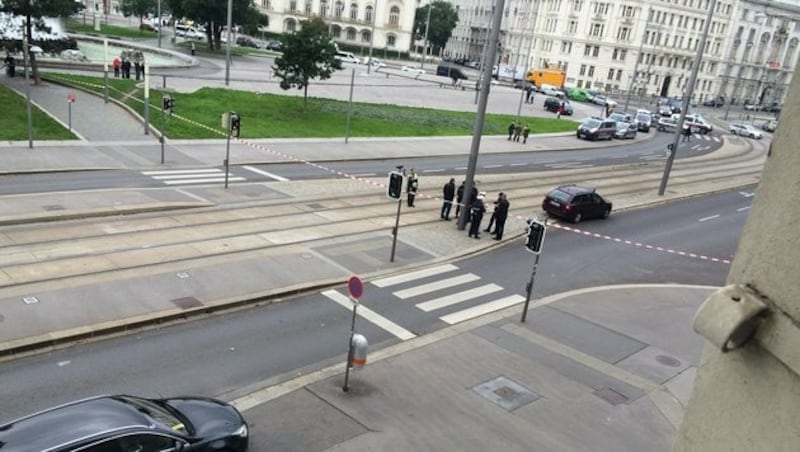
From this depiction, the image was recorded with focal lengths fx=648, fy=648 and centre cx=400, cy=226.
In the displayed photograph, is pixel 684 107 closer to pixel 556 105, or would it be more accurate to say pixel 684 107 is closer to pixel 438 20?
pixel 556 105

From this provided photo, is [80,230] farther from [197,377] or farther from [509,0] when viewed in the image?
[509,0]

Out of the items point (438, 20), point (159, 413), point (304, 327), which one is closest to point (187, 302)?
point (304, 327)

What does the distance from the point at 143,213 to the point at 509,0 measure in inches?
4772

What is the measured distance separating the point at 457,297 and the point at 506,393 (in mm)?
4868

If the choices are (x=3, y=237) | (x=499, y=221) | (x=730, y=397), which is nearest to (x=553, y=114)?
(x=499, y=221)

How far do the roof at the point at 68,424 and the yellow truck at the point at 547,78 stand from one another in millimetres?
89964

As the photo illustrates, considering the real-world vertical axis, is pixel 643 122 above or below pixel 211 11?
below

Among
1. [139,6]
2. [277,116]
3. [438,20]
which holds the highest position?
[438,20]

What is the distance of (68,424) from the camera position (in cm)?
749

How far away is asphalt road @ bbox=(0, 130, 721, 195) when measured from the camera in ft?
75.9

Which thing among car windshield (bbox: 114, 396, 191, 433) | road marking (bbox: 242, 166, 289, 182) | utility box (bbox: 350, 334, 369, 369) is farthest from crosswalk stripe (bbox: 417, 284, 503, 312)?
road marking (bbox: 242, 166, 289, 182)

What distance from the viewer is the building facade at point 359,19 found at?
121 meters

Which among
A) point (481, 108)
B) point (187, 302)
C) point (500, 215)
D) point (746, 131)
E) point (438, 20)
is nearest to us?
point (187, 302)

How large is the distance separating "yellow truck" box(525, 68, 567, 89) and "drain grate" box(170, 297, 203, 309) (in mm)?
84249
